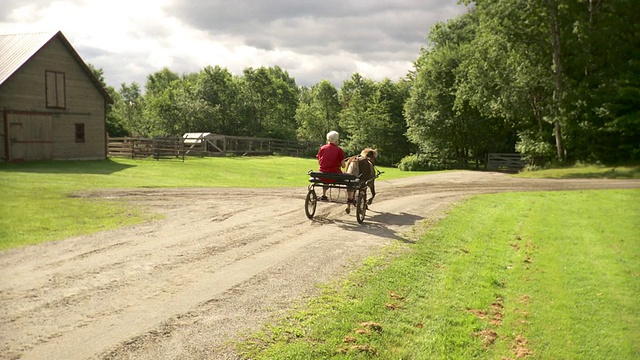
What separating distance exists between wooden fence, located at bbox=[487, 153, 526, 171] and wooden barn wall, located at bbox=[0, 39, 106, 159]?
1411 inches

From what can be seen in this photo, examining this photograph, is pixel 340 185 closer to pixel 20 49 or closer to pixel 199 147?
pixel 20 49

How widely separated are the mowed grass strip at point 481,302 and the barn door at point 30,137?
1093 inches

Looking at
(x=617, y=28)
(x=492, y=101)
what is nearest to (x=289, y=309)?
(x=492, y=101)

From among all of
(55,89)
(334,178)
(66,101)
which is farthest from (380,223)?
(66,101)

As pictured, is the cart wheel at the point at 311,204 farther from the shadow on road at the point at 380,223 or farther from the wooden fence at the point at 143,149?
the wooden fence at the point at 143,149

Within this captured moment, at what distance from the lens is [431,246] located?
35.3ft

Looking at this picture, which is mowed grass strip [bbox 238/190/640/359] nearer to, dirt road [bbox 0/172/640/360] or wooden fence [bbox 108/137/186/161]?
dirt road [bbox 0/172/640/360]

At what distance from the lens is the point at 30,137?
2933 centimetres

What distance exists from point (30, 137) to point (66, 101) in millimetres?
3963

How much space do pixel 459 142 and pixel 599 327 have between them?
4007 cm

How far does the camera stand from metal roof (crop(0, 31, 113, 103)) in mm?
28297

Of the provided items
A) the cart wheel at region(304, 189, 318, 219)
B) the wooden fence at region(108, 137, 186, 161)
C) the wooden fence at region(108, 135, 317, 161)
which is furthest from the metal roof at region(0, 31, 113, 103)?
the cart wheel at region(304, 189, 318, 219)

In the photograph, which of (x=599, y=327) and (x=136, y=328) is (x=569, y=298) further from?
(x=136, y=328)

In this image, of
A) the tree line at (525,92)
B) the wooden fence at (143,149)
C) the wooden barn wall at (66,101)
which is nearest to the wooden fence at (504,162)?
the tree line at (525,92)
